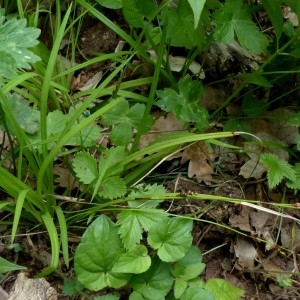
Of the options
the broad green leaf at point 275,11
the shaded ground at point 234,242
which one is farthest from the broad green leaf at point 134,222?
the broad green leaf at point 275,11

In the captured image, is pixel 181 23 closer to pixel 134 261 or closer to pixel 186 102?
pixel 186 102

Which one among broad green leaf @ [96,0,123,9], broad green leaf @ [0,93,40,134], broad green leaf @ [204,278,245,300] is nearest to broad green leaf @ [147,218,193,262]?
broad green leaf @ [204,278,245,300]

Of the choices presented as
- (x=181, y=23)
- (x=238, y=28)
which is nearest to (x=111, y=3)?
(x=181, y=23)

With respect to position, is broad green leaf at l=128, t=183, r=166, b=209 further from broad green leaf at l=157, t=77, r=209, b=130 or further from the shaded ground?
broad green leaf at l=157, t=77, r=209, b=130

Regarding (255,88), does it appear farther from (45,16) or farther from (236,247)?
(45,16)

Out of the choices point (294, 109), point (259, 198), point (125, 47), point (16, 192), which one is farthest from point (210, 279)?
point (125, 47)

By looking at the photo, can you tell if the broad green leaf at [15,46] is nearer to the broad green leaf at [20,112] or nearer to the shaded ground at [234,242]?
the broad green leaf at [20,112]
